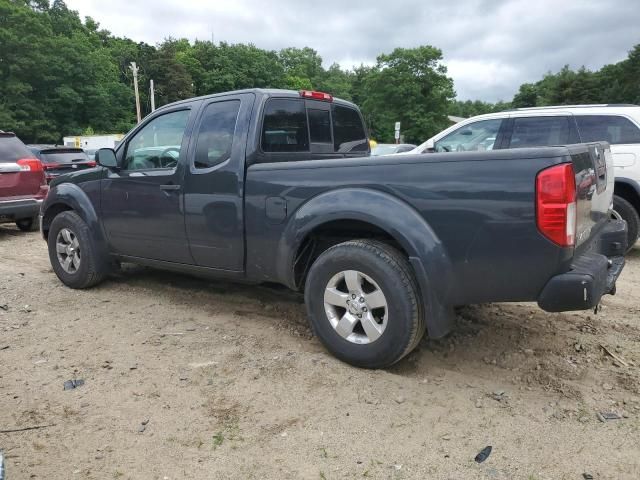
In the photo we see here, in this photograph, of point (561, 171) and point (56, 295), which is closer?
point (561, 171)

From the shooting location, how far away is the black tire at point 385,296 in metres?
2.96

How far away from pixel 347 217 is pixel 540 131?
14.6 feet

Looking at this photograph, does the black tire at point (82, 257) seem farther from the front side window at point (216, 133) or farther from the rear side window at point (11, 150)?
the rear side window at point (11, 150)

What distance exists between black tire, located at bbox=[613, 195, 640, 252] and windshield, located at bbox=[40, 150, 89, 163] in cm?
1044

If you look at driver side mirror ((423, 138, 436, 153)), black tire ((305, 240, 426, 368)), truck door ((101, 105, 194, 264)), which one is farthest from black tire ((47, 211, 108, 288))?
driver side mirror ((423, 138, 436, 153))

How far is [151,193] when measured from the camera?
4.30m

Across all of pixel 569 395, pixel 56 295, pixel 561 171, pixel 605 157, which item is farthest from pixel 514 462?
pixel 56 295

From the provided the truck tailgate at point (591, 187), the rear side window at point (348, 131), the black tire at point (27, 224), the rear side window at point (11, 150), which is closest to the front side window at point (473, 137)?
the rear side window at point (348, 131)

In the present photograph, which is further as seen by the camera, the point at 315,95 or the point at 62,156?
the point at 62,156

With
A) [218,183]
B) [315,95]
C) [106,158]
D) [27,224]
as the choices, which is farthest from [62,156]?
[218,183]

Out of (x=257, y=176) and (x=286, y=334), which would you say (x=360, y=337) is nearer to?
(x=286, y=334)

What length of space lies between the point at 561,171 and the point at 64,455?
2844 millimetres

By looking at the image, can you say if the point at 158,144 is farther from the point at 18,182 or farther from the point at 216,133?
the point at 18,182

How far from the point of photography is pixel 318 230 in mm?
3406
